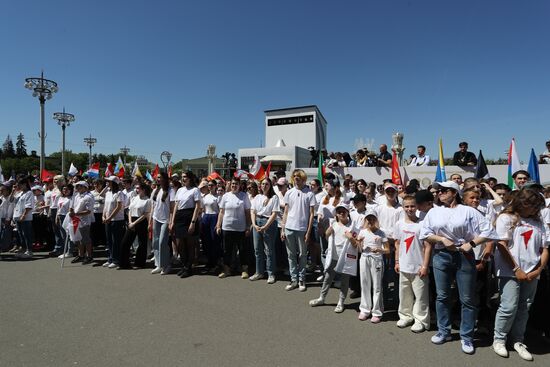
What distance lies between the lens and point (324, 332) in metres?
3.76

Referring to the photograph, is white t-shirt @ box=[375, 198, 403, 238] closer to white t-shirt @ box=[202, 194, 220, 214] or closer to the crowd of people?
the crowd of people

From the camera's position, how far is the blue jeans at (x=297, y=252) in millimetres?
5422

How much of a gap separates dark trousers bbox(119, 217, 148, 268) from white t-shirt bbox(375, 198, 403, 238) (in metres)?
4.96

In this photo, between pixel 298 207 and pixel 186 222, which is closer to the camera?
pixel 298 207

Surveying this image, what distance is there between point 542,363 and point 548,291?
0.87m

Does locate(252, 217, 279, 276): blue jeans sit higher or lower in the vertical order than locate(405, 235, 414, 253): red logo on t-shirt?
lower

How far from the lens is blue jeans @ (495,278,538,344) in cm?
315

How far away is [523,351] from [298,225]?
10.6ft

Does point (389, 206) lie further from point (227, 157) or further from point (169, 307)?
point (227, 157)

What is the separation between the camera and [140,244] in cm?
681

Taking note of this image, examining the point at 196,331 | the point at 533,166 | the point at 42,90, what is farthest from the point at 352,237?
the point at 42,90

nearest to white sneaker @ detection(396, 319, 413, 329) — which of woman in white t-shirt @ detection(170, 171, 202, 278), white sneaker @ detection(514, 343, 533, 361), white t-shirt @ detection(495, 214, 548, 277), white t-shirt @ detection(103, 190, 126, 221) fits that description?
white sneaker @ detection(514, 343, 533, 361)

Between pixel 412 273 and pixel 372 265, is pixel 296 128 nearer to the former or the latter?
pixel 372 265

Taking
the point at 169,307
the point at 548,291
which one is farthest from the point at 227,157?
the point at 548,291
